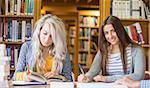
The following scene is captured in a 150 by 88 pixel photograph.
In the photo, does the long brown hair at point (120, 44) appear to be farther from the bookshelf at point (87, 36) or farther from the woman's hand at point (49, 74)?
the bookshelf at point (87, 36)

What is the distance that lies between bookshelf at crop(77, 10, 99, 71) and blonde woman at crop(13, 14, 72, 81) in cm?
416

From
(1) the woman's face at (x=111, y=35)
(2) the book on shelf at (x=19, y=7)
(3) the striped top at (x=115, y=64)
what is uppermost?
(2) the book on shelf at (x=19, y=7)

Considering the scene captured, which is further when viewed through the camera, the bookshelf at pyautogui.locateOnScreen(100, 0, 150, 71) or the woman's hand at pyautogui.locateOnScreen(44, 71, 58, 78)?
the bookshelf at pyautogui.locateOnScreen(100, 0, 150, 71)

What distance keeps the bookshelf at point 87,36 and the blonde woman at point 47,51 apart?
4.16 meters

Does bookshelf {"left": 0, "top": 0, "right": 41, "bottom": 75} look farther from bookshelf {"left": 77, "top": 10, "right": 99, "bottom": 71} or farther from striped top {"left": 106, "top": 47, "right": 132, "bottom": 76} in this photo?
bookshelf {"left": 77, "top": 10, "right": 99, "bottom": 71}

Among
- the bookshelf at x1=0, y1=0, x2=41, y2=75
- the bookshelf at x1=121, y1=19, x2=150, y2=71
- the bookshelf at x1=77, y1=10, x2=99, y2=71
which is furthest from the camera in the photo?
the bookshelf at x1=77, y1=10, x2=99, y2=71

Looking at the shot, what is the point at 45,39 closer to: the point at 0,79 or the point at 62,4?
the point at 0,79

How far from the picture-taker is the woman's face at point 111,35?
2373mm

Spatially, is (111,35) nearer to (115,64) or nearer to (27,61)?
(115,64)

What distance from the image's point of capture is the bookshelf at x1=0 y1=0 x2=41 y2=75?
11.8 feet

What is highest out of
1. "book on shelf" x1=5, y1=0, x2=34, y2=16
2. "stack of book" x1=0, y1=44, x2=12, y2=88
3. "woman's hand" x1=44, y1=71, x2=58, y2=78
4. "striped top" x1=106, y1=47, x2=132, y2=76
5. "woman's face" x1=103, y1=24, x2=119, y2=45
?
"book on shelf" x1=5, y1=0, x2=34, y2=16

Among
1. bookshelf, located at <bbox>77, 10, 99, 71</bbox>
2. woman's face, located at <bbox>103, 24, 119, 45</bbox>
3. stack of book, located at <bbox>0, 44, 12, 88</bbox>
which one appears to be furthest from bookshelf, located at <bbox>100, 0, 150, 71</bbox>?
bookshelf, located at <bbox>77, 10, 99, 71</bbox>

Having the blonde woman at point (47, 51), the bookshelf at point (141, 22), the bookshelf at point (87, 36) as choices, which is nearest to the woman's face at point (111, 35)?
the blonde woman at point (47, 51)

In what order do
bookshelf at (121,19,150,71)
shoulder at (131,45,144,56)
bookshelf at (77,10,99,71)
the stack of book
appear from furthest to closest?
1. bookshelf at (77,10,99,71)
2. bookshelf at (121,19,150,71)
3. shoulder at (131,45,144,56)
4. the stack of book
